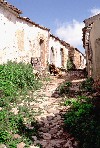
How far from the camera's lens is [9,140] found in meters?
7.78

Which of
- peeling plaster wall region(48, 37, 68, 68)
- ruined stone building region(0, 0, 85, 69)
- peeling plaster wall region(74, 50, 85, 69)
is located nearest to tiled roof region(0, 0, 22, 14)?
ruined stone building region(0, 0, 85, 69)

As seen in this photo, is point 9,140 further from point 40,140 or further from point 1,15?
point 1,15

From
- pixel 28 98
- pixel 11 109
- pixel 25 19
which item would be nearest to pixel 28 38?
pixel 25 19

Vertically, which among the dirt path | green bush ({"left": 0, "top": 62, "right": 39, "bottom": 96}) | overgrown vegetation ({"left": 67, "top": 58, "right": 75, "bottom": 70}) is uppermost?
overgrown vegetation ({"left": 67, "top": 58, "right": 75, "bottom": 70})

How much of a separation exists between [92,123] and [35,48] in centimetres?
1228

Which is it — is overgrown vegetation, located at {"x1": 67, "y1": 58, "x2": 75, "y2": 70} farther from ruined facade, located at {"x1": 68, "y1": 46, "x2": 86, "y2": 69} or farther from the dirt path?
the dirt path

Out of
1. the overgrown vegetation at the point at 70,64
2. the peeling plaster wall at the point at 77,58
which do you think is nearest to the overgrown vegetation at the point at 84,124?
the overgrown vegetation at the point at 70,64

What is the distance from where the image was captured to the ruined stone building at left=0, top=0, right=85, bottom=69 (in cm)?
1497

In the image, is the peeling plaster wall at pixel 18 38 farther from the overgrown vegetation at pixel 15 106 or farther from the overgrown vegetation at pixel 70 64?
the overgrown vegetation at pixel 70 64

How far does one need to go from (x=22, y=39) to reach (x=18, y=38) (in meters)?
0.65

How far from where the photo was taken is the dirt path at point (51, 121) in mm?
8062

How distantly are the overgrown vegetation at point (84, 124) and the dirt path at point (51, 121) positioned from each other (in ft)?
0.73

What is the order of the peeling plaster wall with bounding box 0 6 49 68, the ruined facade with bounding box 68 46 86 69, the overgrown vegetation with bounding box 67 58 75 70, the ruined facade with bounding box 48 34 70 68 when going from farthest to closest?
the ruined facade with bounding box 68 46 86 69 → the overgrown vegetation with bounding box 67 58 75 70 → the ruined facade with bounding box 48 34 70 68 → the peeling plaster wall with bounding box 0 6 49 68

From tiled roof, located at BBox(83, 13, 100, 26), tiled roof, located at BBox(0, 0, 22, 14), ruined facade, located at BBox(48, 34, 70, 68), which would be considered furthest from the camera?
ruined facade, located at BBox(48, 34, 70, 68)
